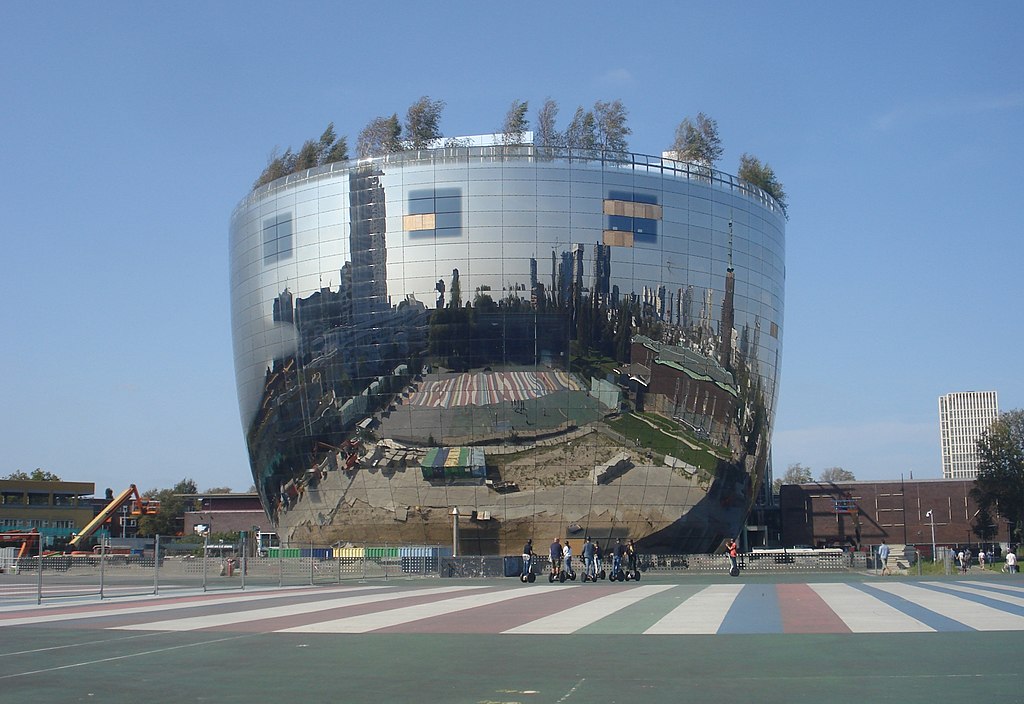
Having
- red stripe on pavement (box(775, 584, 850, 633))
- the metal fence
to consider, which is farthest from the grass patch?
red stripe on pavement (box(775, 584, 850, 633))

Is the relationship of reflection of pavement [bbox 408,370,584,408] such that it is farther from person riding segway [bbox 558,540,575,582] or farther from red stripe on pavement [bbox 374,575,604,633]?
red stripe on pavement [bbox 374,575,604,633]

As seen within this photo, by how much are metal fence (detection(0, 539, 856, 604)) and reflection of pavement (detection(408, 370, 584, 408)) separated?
37.7 ft

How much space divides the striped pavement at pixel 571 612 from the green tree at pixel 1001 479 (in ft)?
237

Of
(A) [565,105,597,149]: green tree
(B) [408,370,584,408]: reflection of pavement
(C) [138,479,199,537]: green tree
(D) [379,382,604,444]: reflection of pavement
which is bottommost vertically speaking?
(C) [138,479,199,537]: green tree

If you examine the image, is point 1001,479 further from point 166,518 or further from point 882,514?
point 166,518

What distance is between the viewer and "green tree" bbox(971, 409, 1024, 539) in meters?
92.2

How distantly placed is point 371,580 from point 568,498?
831 inches

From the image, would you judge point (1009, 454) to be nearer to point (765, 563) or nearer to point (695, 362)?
point (695, 362)

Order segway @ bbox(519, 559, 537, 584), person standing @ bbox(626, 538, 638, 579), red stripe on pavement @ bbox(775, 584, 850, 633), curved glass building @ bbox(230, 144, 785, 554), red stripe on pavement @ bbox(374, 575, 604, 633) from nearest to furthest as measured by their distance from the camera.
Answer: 1. red stripe on pavement @ bbox(775, 584, 850, 633)
2. red stripe on pavement @ bbox(374, 575, 604, 633)
3. segway @ bbox(519, 559, 537, 584)
4. person standing @ bbox(626, 538, 638, 579)
5. curved glass building @ bbox(230, 144, 785, 554)

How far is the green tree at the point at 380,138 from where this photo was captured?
6762 centimetres

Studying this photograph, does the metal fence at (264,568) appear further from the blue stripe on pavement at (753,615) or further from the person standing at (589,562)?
the blue stripe on pavement at (753,615)

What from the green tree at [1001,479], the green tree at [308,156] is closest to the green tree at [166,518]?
the green tree at [308,156]

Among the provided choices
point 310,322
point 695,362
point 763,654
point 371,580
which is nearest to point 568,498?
point 695,362

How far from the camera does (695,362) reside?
60.2 meters
